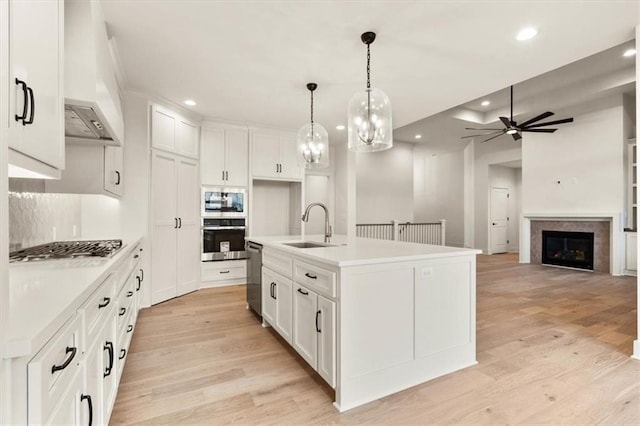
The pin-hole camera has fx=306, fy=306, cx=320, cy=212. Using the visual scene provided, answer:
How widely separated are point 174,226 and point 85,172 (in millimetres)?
1715

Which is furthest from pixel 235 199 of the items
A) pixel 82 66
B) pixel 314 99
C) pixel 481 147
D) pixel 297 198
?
pixel 481 147

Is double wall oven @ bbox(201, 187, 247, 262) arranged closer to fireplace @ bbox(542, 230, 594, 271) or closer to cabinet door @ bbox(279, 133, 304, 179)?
cabinet door @ bbox(279, 133, 304, 179)

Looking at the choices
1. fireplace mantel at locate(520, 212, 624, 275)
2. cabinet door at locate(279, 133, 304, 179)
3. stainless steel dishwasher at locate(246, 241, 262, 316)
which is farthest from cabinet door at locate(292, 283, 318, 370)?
fireplace mantel at locate(520, 212, 624, 275)

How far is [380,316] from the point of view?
6.30ft

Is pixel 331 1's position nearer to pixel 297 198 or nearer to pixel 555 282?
pixel 297 198

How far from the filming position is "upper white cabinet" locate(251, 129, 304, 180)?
5.17m

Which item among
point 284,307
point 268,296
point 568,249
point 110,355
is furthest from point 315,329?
point 568,249

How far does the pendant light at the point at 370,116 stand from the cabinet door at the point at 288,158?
9.28ft

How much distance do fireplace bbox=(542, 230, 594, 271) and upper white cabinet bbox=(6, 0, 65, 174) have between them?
7.98 meters

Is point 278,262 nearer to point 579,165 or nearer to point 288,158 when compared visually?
point 288,158

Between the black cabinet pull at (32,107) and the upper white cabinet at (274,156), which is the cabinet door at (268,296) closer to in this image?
the black cabinet pull at (32,107)

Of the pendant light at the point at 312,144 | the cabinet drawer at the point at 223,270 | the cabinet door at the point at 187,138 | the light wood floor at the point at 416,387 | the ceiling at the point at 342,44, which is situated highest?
the ceiling at the point at 342,44

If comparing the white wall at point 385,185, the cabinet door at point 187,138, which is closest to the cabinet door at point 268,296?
the cabinet door at point 187,138

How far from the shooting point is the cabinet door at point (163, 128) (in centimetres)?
390
